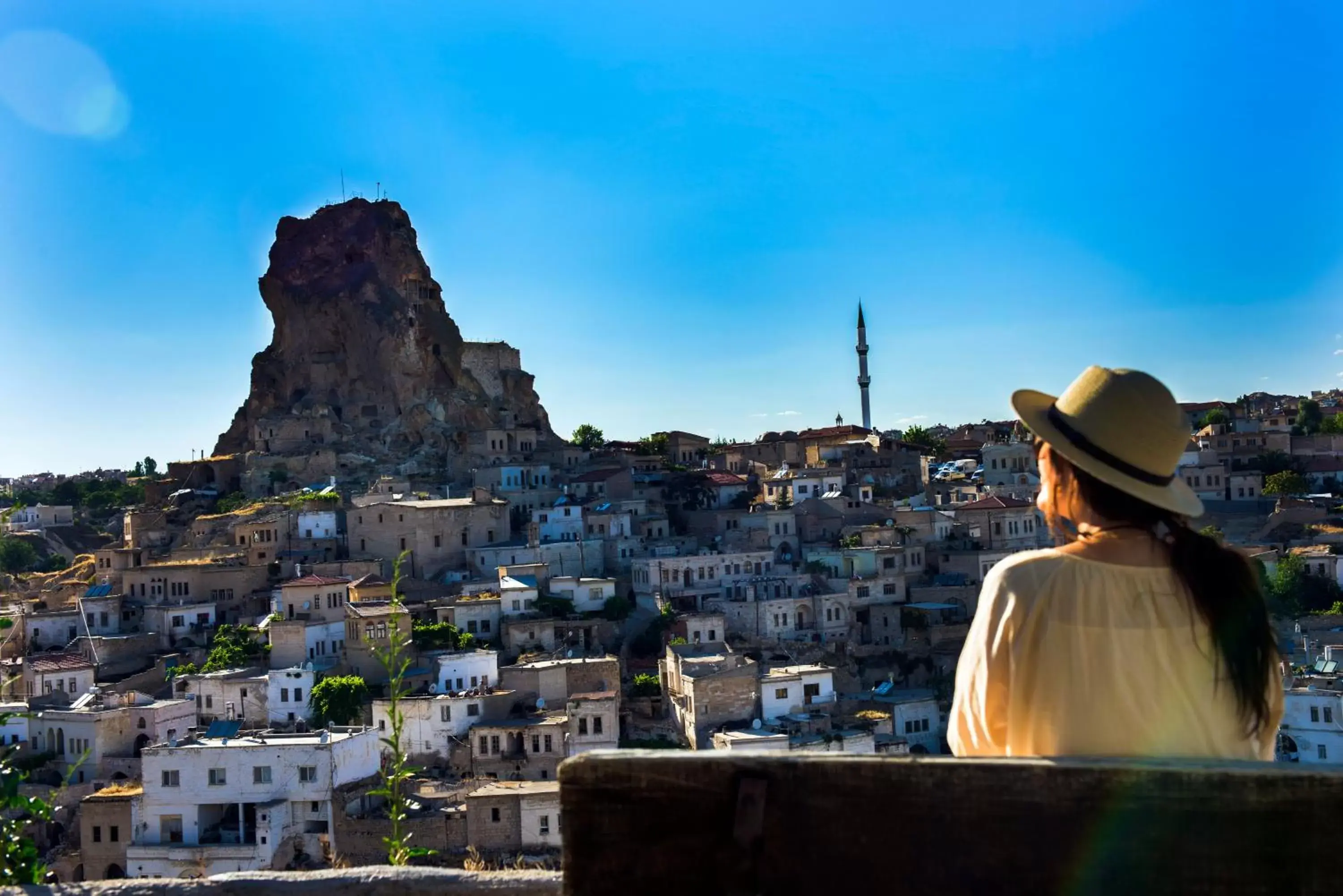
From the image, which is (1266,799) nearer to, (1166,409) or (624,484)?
(1166,409)

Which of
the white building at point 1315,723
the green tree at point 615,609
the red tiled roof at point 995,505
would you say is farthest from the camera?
the red tiled roof at point 995,505

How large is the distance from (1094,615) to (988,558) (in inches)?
1181

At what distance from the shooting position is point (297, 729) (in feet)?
73.6

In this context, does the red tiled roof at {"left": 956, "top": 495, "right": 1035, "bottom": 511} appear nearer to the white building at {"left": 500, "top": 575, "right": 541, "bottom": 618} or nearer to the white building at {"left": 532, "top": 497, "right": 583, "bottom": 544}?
the white building at {"left": 532, "top": 497, "right": 583, "bottom": 544}

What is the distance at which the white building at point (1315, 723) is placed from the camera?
2114 centimetres

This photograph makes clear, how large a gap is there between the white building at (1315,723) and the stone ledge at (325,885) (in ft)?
72.3

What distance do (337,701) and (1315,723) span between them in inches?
735

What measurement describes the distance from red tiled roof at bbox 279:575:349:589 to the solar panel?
439 centimetres

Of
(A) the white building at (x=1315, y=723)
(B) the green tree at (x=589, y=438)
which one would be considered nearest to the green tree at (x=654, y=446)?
(B) the green tree at (x=589, y=438)

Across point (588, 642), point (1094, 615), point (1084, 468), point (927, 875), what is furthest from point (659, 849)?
point (588, 642)

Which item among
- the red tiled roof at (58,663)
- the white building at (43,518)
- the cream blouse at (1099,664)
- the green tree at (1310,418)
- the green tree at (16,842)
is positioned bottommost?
the red tiled roof at (58,663)

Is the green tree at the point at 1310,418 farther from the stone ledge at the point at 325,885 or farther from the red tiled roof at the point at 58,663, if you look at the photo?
the stone ledge at the point at 325,885

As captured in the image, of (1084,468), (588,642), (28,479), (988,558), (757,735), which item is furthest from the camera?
(28,479)

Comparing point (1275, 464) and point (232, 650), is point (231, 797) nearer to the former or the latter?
point (232, 650)
